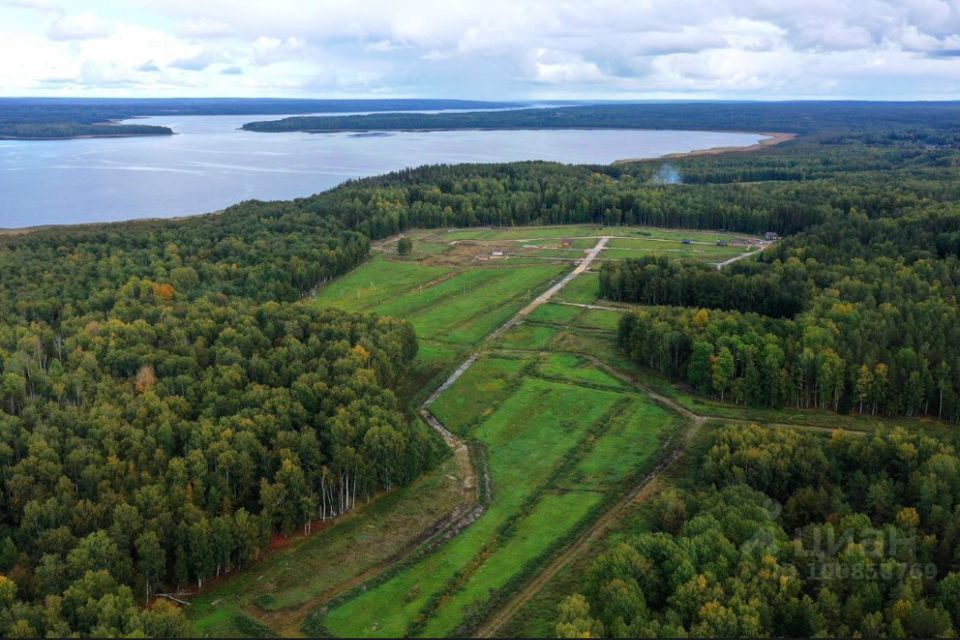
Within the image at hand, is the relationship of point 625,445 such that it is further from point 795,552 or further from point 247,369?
point 247,369

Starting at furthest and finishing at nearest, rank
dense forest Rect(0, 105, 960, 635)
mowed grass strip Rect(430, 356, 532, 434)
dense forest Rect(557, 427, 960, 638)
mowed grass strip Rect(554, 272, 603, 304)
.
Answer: mowed grass strip Rect(554, 272, 603, 304) < mowed grass strip Rect(430, 356, 532, 434) < dense forest Rect(0, 105, 960, 635) < dense forest Rect(557, 427, 960, 638)

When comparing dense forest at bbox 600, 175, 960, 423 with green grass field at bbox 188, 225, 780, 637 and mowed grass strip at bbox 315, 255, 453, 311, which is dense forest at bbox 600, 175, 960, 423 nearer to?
green grass field at bbox 188, 225, 780, 637

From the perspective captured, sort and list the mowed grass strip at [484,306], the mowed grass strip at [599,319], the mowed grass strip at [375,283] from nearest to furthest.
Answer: the mowed grass strip at [599,319] → the mowed grass strip at [484,306] → the mowed grass strip at [375,283]

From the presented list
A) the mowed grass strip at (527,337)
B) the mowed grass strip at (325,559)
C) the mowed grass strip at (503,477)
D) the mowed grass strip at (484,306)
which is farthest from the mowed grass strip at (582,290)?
the mowed grass strip at (325,559)

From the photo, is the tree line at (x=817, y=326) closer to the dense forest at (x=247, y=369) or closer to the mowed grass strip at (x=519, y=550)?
the dense forest at (x=247, y=369)

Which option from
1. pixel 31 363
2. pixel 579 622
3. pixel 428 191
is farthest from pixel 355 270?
pixel 579 622

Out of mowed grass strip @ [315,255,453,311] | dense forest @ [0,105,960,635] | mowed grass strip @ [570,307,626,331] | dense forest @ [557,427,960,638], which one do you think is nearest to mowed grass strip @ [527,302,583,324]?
mowed grass strip @ [570,307,626,331]

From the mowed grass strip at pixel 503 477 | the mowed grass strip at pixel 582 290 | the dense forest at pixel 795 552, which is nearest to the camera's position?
the dense forest at pixel 795 552

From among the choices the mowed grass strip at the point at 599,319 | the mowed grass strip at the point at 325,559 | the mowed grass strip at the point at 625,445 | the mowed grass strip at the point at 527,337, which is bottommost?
the mowed grass strip at the point at 325,559
